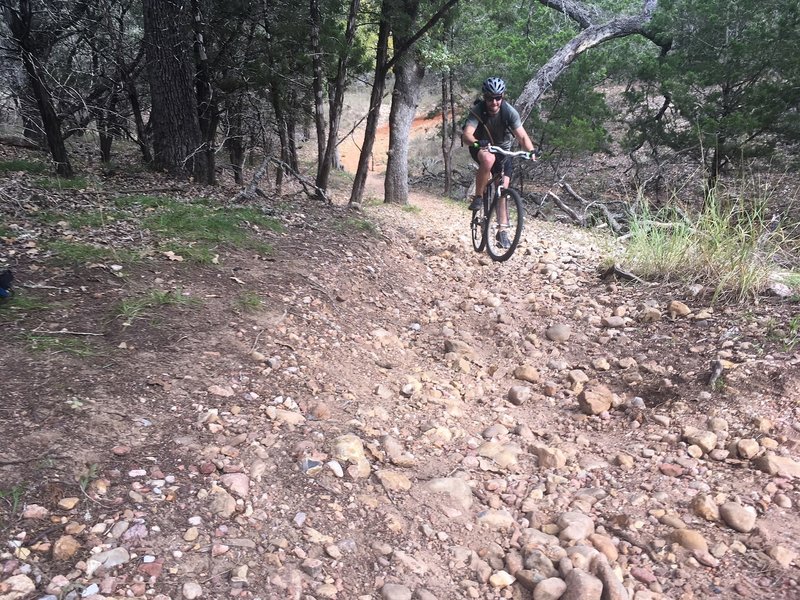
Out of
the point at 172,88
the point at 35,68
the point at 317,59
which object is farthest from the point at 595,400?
Result: the point at 35,68

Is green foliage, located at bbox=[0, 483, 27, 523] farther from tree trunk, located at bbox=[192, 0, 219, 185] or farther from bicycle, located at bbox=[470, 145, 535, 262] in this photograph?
tree trunk, located at bbox=[192, 0, 219, 185]

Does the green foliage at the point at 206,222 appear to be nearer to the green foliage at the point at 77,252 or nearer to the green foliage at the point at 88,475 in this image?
the green foliage at the point at 77,252

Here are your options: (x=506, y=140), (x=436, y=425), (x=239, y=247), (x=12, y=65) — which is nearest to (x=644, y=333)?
(x=436, y=425)

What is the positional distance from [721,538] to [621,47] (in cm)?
1631

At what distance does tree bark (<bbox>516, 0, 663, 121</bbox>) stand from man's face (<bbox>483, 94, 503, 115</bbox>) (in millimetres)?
6850

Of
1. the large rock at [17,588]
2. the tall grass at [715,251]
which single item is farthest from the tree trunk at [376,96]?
the large rock at [17,588]

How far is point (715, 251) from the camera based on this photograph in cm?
469

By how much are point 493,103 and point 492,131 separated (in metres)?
0.30

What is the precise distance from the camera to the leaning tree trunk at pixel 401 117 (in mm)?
9592

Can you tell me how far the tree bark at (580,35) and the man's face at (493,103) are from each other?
270 inches

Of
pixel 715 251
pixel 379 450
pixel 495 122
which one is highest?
pixel 495 122

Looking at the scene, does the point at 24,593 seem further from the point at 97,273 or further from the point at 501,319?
the point at 501,319

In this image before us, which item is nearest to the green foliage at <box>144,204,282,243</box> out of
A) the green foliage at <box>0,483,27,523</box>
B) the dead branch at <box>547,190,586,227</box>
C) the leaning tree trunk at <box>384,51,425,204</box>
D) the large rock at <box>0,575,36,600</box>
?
the green foliage at <box>0,483,27,523</box>

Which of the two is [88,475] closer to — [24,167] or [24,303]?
[24,303]
